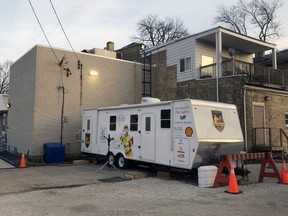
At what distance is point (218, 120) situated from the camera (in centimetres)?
1158

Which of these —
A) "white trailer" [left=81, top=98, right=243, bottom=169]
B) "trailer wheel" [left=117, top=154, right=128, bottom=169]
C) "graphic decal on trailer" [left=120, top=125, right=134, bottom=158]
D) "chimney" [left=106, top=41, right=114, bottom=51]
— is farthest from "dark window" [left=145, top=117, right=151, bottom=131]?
"chimney" [left=106, top=41, right=114, bottom=51]

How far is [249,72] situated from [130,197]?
12.9 m

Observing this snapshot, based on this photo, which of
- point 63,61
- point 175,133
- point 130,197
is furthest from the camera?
point 63,61

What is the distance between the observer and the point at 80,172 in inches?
533

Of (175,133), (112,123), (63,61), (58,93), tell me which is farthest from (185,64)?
(175,133)

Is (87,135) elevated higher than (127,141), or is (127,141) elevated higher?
(87,135)

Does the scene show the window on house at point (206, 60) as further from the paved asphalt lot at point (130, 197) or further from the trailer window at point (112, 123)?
the paved asphalt lot at point (130, 197)

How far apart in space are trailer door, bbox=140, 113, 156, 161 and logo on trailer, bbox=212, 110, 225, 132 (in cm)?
251

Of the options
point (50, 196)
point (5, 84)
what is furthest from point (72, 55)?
point (5, 84)

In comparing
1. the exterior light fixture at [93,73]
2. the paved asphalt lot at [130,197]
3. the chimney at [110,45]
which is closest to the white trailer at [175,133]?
the paved asphalt lot at [130,197]

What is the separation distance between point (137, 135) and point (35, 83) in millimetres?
7641

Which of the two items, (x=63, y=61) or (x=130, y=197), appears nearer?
(x=130, y=197)

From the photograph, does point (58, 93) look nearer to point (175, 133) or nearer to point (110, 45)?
point (175, 133)

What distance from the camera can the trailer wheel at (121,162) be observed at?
559 inches
